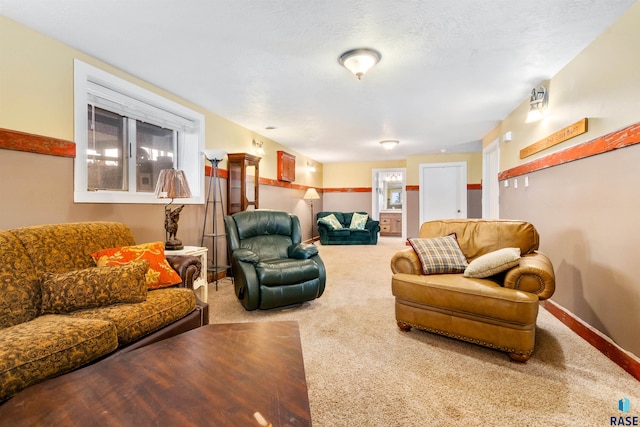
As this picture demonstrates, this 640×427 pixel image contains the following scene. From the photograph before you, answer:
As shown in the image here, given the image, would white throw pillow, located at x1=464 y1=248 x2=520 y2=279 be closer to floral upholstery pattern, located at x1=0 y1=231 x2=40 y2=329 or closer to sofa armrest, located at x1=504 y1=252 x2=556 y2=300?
sofa armrest, located at x1=504 y1=252 x2=556 y2=300

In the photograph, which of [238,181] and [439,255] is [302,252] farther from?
[238,181]


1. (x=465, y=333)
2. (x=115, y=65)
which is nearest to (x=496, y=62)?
(x=465, y=333)

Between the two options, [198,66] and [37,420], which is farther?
[198,66]

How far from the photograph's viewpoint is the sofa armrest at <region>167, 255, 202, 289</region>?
2240 millimetres

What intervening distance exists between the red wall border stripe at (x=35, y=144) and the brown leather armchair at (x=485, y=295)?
2769 millimetres

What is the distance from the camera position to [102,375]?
3.67 feet

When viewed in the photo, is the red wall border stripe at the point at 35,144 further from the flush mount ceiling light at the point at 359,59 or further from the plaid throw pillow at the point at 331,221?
the plaid throw pillow at the point at 331,221

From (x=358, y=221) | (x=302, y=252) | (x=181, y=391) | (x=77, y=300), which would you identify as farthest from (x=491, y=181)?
(x=77, y=300)

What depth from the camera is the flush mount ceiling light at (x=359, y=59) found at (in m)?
2.42

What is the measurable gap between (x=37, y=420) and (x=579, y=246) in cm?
331

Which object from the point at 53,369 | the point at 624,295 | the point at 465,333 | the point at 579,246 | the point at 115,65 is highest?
the point at 115,65

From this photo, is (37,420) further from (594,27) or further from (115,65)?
(594,27)

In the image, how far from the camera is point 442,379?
1.78m

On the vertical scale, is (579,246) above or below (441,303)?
above
